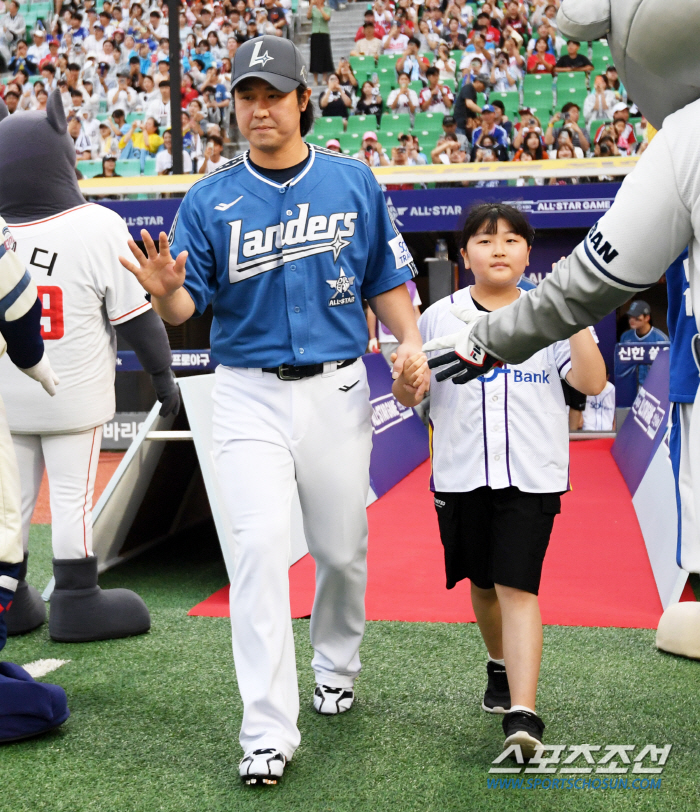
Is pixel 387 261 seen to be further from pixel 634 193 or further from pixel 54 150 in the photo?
pixel 54 150

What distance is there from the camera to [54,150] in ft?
13.1

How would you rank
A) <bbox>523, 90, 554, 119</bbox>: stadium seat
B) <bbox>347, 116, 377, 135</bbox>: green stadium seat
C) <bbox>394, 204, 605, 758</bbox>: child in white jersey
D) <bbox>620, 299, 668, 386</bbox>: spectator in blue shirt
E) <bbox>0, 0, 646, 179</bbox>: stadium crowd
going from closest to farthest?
1. <bbox>394, 204, 605, 758</bbox>: child in white jersey
2. <bbox>620, 299, 668, 386</bbox>: spectator in blue shirt
3. <bbox>0, 0, 646, 179</bbox>: stadium crowd
4. <bbox>523, 90, 554, 119</bbox>: stadium seat
5. <bbox>347, 116, 377, 135</bbox>: green stadium seat

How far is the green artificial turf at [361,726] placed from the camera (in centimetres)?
248

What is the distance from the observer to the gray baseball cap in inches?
110

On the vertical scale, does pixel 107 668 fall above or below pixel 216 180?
below

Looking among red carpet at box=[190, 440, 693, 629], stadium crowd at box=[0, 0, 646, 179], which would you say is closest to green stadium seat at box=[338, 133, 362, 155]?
stadium crowd at box=[0, 0, 646, 179]

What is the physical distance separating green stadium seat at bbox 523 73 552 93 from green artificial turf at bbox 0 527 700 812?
39.0 ft

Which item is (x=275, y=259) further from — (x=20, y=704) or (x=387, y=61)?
(x=387, y=61)

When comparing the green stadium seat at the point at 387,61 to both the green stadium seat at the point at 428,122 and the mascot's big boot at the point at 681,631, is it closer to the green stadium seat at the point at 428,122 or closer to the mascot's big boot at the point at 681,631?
the green stadium seat at the point at 428,122

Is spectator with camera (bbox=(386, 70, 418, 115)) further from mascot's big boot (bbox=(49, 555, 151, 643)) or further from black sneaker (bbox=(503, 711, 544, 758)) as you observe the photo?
black sneaker (bbox=(503, 711, 544, 758))

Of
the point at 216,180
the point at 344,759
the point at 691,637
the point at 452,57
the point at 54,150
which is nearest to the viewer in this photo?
the point at 344,759

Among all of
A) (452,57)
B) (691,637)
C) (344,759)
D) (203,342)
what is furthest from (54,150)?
(452,57)

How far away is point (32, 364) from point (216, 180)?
2.62 feet

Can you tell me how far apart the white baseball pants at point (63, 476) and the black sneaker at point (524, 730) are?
2.01m
